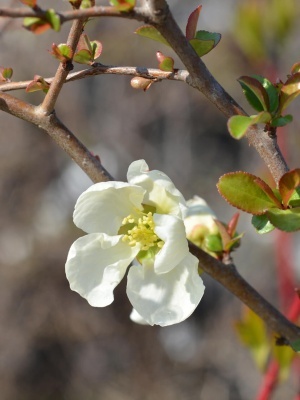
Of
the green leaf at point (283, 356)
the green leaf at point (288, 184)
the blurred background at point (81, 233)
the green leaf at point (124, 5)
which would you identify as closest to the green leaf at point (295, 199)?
the green leaf at point (288, 184)

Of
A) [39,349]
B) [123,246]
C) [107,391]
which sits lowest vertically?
[107,391]

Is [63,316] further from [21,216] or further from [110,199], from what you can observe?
[110,199]

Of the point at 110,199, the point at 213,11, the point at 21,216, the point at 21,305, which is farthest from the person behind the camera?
the point at 213,11

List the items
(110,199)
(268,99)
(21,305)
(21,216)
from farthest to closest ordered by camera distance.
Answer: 1. (21,216)
2. (21,305)
3. (110,199)
4. (268,99)

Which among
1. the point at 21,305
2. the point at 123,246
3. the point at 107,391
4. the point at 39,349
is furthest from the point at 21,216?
the point at 123,246

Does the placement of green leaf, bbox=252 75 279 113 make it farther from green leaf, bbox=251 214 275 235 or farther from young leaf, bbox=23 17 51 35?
young leaf, bbox=23 17 51 35

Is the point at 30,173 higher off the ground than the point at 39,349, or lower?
higher
